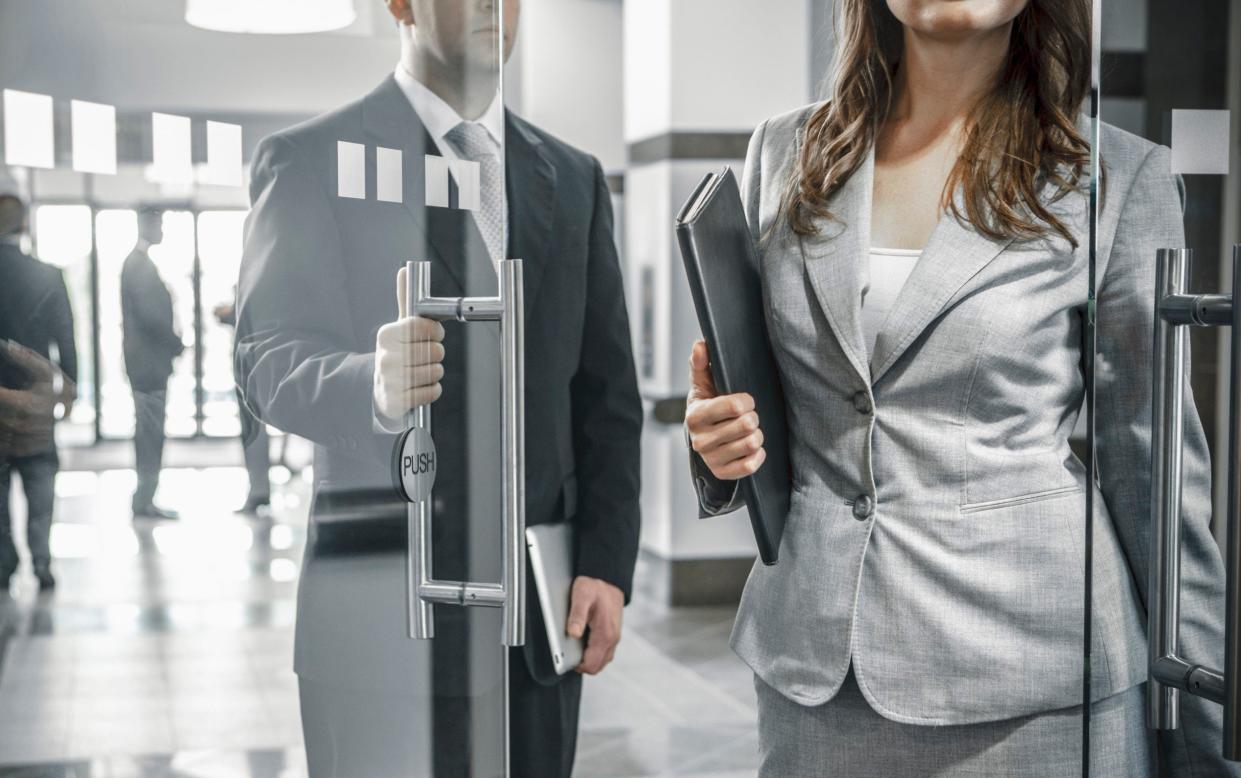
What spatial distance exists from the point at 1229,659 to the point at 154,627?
82cm

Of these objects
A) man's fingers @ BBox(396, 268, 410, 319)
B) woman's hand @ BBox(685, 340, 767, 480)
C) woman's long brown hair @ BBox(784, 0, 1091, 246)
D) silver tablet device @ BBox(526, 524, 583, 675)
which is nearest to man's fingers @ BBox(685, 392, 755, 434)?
woman's hand @ BBox(685, 340, 767, 480)

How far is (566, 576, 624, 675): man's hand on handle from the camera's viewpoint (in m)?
1.67

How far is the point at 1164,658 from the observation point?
987 mm

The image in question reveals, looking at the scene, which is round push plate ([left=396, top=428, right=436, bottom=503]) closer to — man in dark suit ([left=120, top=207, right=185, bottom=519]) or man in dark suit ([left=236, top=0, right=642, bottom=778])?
man in dark suit ([left=236, top=0, right=642, bottom=778])

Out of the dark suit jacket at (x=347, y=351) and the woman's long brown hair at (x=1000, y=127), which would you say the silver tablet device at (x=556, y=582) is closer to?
the dark suit jacket at (x=347, y=351)

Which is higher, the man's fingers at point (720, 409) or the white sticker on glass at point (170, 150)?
the white sticker on glass at point (170, 150)

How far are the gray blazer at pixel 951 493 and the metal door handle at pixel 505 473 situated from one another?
31cm

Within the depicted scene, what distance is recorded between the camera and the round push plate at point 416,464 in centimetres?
112

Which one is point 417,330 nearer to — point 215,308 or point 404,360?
point 404,360

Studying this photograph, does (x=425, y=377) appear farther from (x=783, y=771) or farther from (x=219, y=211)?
(x=783, y=771)

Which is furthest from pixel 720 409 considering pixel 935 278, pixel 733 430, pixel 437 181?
pixel 437 181

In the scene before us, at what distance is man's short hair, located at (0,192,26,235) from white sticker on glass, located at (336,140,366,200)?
0.95 feet

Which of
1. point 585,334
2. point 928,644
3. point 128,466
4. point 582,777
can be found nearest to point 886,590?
point 928,644

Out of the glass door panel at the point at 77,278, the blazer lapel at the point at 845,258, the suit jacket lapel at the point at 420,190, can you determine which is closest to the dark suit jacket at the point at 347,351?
the suit jacket lapel at the point at 420,190
